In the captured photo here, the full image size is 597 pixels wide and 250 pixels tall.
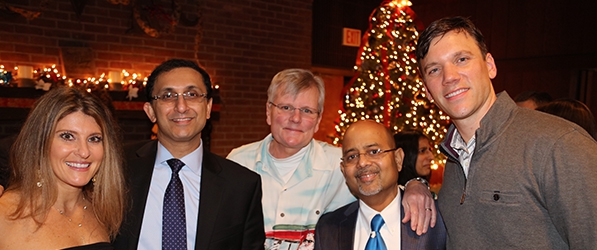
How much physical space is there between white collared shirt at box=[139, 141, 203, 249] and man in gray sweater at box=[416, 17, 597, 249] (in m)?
1.16

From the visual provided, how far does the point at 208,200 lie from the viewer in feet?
7.41

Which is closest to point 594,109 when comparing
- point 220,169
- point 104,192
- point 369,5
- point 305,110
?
point 369,5

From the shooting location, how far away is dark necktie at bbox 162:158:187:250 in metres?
2.14

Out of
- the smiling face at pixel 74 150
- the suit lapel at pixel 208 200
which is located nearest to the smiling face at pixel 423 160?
the suit lapel at pixel 208 200

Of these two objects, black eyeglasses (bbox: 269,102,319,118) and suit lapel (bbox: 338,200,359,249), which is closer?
suit lapel (bbox: 338,200,359,249)

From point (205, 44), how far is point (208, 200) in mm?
5094

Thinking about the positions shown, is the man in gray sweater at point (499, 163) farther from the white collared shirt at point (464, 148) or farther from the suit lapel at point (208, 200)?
the suit lapel at point (208, 200)

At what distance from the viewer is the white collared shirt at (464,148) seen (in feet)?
6.37

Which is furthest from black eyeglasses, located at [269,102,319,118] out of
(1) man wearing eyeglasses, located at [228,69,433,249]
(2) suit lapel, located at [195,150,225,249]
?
(2) suit lapel, located at [195,150,225,249]

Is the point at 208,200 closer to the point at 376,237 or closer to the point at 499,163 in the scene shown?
the point at 376,237

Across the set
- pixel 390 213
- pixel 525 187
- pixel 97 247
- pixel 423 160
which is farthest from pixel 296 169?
pixel 423 160

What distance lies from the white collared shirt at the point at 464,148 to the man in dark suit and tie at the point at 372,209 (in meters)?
0.31

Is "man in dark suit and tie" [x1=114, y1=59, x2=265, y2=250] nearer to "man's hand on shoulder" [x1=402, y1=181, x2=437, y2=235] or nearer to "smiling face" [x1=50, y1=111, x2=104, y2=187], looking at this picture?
"smiling face" [x1=50, y1=111, x2=104, y2=187]

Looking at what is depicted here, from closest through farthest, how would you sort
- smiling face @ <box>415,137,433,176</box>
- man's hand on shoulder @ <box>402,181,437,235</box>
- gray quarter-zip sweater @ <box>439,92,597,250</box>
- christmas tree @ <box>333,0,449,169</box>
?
gray quarter-zip sweater @ <box>439,92,597,250</box>
man's hand on shoulder @ <box>402,181,437,235</box>
smiling face @ <box>415,137,433,176</box>
christmas tree @ <box>333,0,449,169</box>
